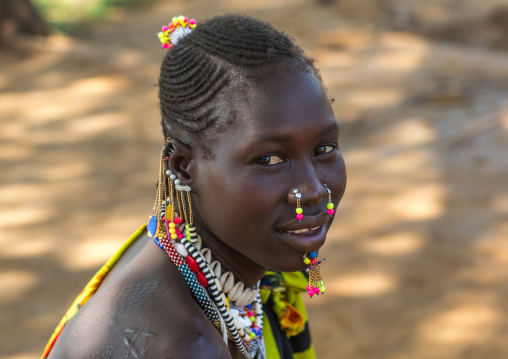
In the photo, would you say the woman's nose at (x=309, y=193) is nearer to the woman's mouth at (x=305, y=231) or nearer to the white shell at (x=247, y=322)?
the woman's mouth at (x=305, y=231)

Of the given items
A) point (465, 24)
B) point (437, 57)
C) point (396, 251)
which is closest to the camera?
point (396, 251)

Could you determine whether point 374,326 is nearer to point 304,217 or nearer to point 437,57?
point 304,217

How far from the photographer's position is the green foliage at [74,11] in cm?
876

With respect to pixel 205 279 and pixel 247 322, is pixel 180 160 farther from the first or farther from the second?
pixel 247 322

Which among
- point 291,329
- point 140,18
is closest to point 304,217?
point 291,329

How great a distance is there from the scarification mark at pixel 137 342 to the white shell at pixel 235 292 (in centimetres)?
43

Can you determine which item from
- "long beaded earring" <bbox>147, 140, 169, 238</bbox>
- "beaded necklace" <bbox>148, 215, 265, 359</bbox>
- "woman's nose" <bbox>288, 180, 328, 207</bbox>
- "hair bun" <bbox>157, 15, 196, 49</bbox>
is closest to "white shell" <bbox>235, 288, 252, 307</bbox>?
"beaded necklace" <bbox>148, 215, 265, 359</bbox>

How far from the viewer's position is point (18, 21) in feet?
26.1

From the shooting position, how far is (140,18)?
366 inches

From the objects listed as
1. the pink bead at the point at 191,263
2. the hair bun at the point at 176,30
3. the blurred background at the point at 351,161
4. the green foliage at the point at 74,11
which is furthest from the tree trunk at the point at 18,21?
the pink bead at the point at 191,263

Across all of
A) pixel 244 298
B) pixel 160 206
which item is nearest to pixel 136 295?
pixel 160 206

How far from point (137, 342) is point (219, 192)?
445mm

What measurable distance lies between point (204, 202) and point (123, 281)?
0.31 m

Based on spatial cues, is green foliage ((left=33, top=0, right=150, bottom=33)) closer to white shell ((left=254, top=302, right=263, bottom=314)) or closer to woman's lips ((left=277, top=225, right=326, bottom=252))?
white shell ((left=254, top=302, right=263, bottom=314))
